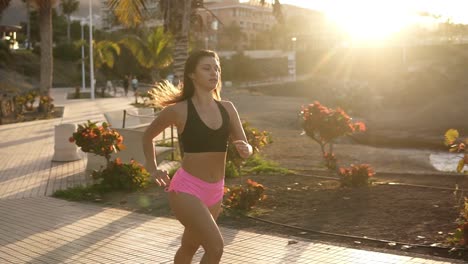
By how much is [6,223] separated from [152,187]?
3.02 metres

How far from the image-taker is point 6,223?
8336 mm

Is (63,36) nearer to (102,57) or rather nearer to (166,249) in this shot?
(102,57)

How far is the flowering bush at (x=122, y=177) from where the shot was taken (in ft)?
35.0

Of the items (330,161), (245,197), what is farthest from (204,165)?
(330,161)

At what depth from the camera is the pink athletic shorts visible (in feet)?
14.4

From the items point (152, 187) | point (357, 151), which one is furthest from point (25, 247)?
point (357, 151)

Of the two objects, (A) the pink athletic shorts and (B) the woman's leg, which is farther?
(A) the pink athletic shorts

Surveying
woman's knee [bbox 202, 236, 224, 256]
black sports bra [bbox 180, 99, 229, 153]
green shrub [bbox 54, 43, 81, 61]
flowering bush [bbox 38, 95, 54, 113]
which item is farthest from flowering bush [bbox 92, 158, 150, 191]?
green shrub [bbox 54, 43, 81, 61]

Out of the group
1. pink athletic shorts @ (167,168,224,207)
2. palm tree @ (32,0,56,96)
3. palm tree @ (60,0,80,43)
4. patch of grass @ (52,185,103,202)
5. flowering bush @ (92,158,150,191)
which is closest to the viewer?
pink athletic shorts @ (167,168,224,207)

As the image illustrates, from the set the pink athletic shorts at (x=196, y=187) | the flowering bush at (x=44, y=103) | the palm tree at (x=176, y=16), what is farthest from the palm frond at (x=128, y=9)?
the flowering bush at (x=44, y=103)

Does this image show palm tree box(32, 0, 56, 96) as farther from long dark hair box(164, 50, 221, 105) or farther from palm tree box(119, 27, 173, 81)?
long dark hair box(164, 50, 221, 105)

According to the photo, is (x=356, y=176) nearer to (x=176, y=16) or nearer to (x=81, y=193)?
(x=81, y=193)

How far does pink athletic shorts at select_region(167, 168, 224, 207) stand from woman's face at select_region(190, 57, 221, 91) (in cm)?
60

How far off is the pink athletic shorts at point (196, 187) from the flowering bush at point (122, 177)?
20.8 ft
